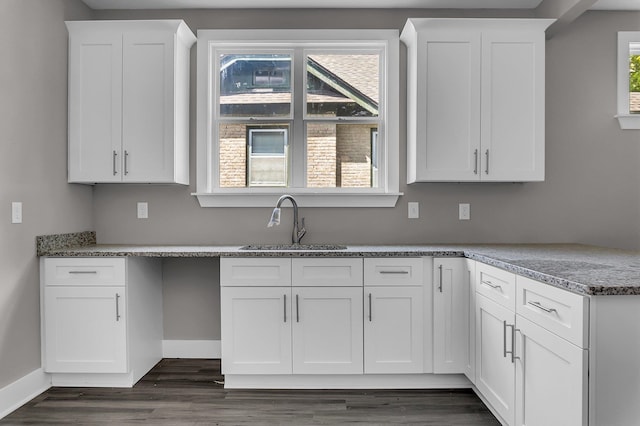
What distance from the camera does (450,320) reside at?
2756 mm

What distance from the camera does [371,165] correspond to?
3.42 meters

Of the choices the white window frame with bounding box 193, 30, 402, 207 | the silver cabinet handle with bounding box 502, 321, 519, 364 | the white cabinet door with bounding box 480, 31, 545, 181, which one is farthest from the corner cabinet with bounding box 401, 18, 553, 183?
the silver cabinet handle with bounding box 502, 321, 519, 364

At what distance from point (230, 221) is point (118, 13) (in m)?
1.81

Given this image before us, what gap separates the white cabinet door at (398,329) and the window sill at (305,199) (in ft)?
2.63

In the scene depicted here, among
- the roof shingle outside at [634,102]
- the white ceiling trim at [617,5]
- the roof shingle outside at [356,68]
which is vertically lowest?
the roof shingle outside at [634,102]

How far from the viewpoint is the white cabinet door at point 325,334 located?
275cm

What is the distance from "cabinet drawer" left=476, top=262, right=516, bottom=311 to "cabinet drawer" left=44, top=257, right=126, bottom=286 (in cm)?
216

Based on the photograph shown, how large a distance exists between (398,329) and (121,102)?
240 centimetres

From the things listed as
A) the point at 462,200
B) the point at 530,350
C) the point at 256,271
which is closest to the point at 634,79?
the point at 462,200

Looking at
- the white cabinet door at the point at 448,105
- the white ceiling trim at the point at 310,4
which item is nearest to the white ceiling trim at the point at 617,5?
the white ceiling trim at the point at 310,4

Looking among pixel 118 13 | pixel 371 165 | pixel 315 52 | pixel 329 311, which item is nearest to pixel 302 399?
pixel 329 311

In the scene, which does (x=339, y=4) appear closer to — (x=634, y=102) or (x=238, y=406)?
(x=634, y=102)

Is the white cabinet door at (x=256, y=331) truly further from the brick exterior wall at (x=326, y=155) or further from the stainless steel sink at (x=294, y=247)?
the brick exterior wall at (x=326, y=155)

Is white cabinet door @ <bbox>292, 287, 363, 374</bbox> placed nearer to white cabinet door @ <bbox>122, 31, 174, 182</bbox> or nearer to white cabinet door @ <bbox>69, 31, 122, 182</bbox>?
white cabinet door @ <bbox>122, 31, 174, 182</bbox>
